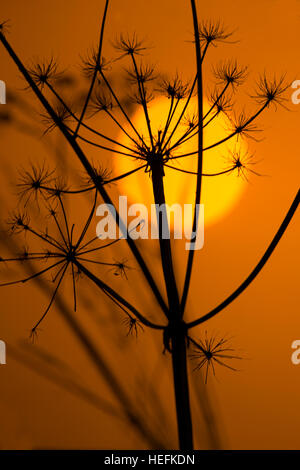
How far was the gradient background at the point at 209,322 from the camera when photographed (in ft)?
5.02

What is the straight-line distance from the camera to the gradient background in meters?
1.53

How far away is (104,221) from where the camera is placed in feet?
5.11

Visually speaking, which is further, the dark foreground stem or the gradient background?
the gradient background

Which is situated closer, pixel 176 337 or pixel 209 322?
pixel 176 337

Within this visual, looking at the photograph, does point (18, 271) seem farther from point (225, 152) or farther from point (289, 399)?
point (289, 399)

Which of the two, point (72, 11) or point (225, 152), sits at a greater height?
point (72, 11)

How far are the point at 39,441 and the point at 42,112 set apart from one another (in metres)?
1.07

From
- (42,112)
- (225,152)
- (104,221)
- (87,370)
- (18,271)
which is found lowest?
(87,370)

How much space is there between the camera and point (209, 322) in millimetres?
1558

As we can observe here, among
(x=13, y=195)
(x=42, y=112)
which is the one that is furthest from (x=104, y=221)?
(x=42, y=112)

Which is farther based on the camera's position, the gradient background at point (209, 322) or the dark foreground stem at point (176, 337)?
the gradient background at point (209, 322)

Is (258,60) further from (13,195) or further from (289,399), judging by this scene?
(289,399)

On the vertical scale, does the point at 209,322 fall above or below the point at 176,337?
above
